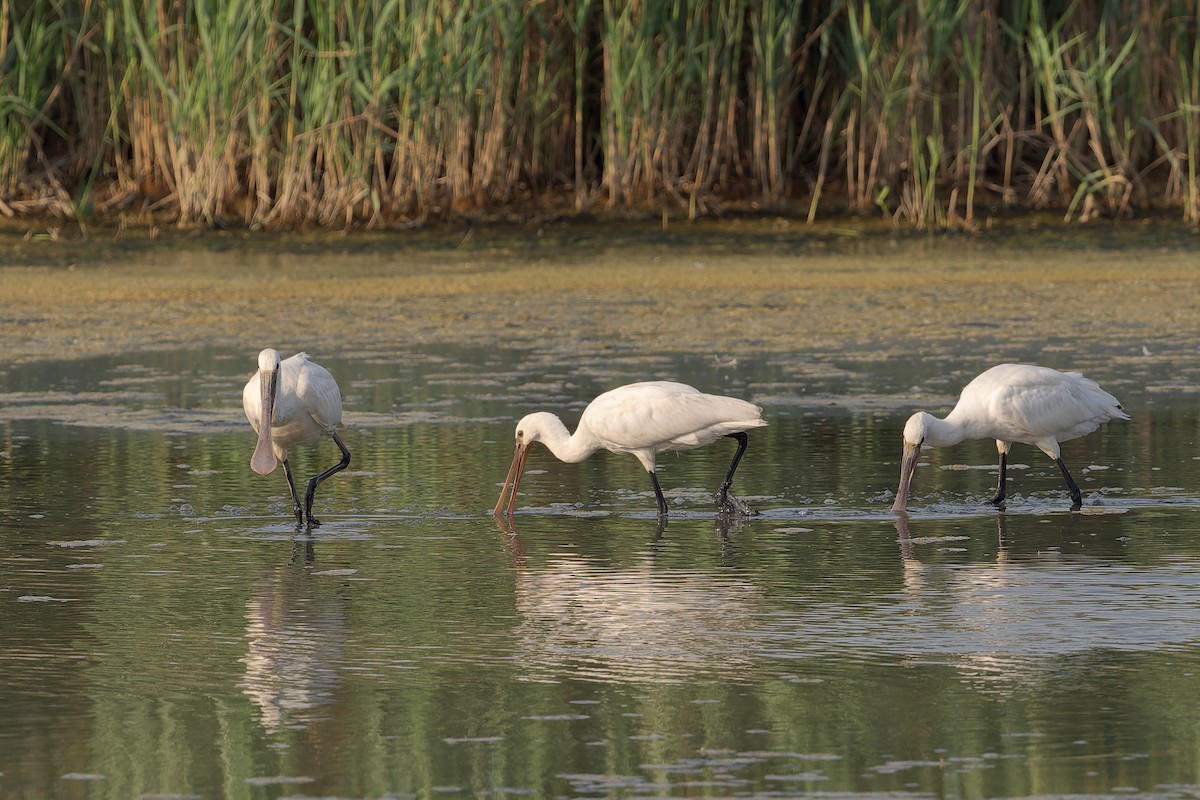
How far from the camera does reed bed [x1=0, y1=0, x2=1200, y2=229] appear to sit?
55.7 feet

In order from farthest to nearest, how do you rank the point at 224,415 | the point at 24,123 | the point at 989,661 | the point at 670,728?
1. the point at 24,123
2. the point at 224,415
3. the point at 989,661
4. the point at 670,728

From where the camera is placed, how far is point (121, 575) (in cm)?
686

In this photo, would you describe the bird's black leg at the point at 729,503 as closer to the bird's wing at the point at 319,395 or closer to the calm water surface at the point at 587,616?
the calm water surface at the point at 587,616

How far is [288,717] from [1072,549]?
3.05m

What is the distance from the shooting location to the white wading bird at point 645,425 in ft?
27.0

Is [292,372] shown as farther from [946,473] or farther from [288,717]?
[288,717]

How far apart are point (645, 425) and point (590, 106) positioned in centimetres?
1071

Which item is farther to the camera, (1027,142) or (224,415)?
(1027,142)

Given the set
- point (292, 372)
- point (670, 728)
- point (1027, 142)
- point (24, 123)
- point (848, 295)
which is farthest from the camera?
point (1027, 142)

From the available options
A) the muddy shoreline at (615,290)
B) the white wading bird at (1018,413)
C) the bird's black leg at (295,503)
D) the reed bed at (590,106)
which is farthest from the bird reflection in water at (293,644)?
the reed bed at (590,106)

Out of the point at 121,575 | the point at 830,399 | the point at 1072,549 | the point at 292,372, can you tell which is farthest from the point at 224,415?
the point at 1072,549

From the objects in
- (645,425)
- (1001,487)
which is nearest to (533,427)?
(645,425)

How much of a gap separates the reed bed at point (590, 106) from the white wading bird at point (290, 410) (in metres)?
8.41

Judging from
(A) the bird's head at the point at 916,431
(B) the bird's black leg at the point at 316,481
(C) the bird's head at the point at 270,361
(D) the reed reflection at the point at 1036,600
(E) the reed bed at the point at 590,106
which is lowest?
(D) the reed reflection at the point at 1036,600
